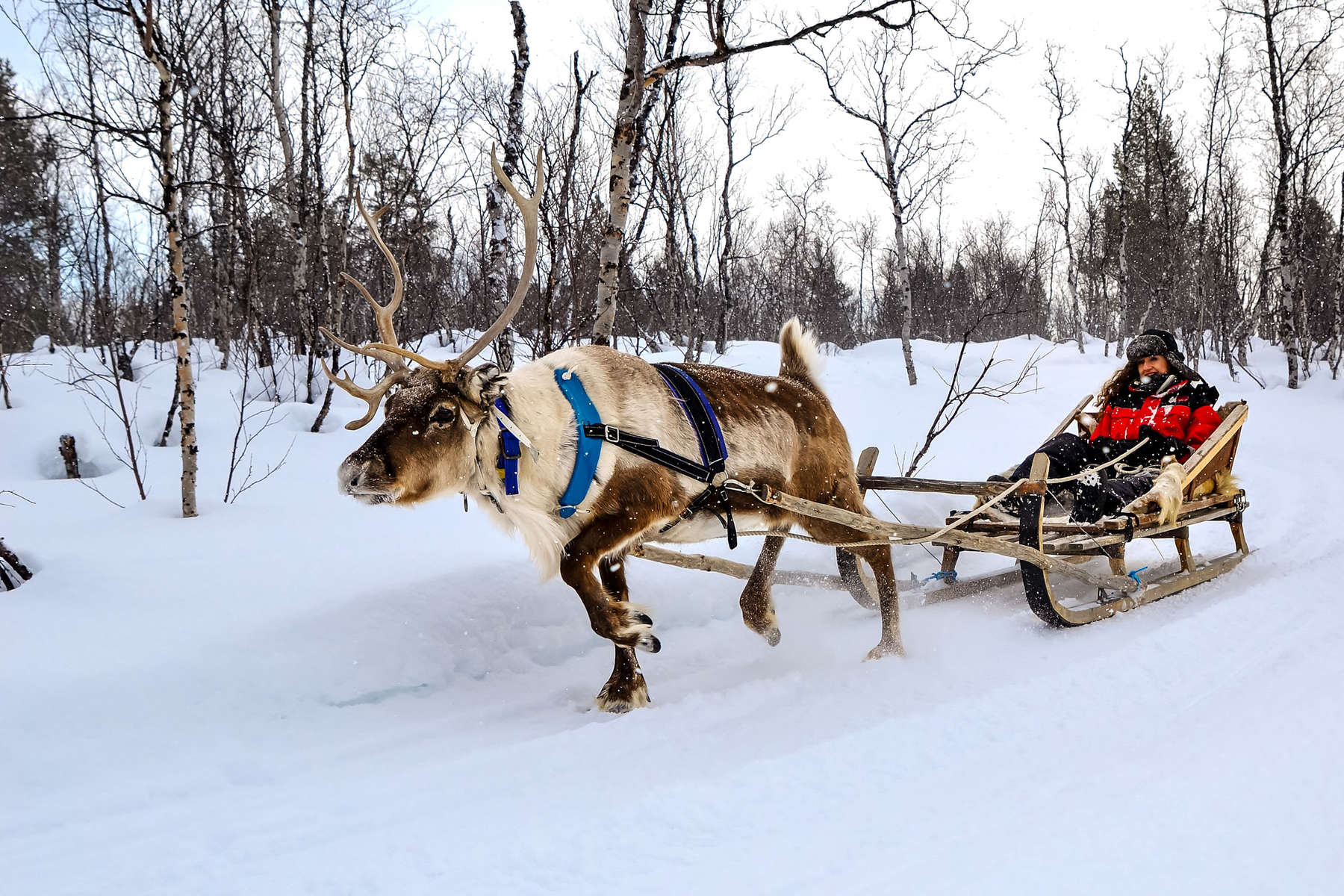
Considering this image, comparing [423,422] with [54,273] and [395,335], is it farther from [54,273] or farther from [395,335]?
[54,273]

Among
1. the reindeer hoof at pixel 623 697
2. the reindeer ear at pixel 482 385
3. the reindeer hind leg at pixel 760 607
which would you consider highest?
the reindeer ear at pixel 482 385

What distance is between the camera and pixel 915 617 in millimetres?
4430

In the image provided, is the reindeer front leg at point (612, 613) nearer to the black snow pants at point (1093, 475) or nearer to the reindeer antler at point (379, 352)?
the reindeer antler at point (379, 352)

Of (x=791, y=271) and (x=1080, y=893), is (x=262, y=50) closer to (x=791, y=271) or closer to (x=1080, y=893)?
(x=1080, y=893)

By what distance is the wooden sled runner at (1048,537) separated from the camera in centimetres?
386

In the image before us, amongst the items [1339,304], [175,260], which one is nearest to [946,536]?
[175,260]

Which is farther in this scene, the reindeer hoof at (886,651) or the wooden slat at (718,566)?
the wooden slat at (718,566)

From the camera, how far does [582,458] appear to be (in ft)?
10.0

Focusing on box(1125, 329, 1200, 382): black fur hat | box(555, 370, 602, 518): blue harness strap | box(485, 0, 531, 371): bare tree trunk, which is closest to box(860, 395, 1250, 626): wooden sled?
box(1125, 329, 1200, 382): black fur hat

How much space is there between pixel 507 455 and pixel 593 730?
1.08 m

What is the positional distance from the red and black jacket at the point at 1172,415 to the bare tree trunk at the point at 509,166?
5.03 metres

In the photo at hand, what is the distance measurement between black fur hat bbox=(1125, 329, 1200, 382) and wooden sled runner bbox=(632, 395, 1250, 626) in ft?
1.15

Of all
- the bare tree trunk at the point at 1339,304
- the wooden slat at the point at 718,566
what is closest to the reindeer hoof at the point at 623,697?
the wooden slat at the point at 718,566

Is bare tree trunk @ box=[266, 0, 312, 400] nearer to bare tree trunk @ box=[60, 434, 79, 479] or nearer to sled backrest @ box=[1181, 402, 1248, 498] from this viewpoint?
bare tree trunk @ box=[60, 434, 79, 479]
